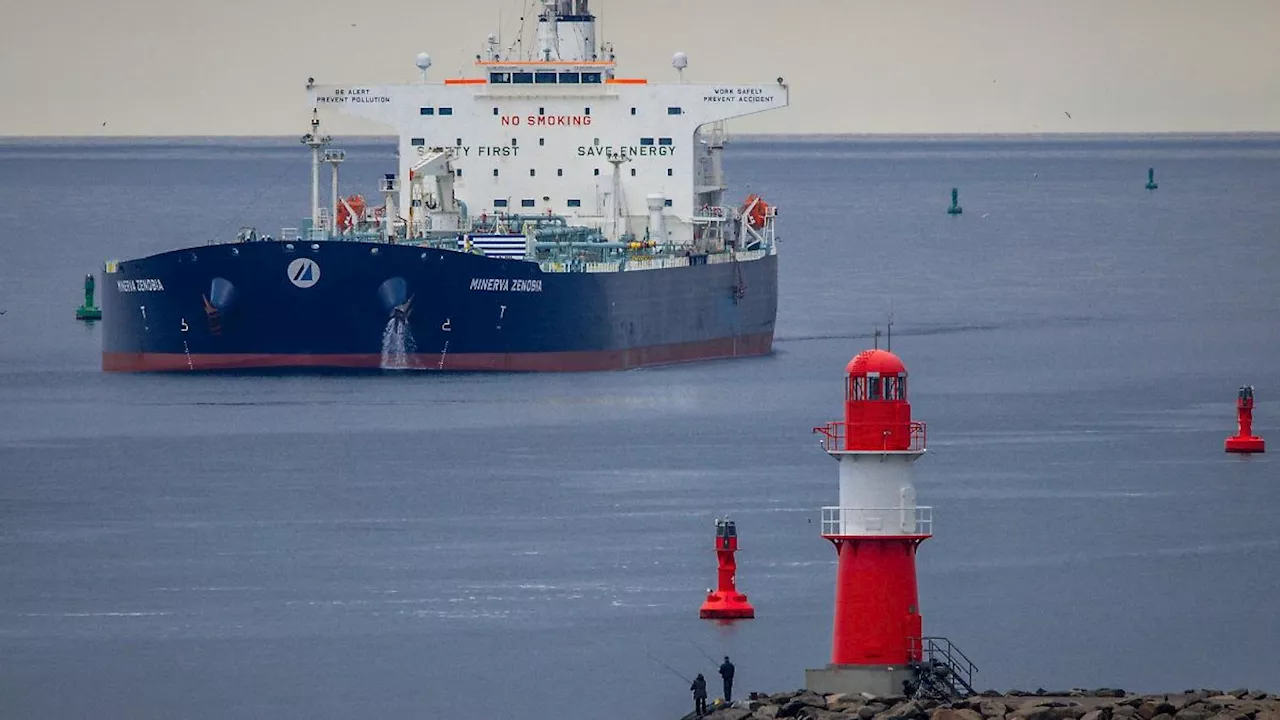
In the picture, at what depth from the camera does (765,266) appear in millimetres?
67938

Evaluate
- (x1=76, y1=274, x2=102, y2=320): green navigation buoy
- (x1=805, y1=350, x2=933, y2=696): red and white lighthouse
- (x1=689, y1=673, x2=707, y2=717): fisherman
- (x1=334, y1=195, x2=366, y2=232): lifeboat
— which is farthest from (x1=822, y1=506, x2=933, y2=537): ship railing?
(x1=76, y1=274, x2=102, y2=320): green navigation buoy

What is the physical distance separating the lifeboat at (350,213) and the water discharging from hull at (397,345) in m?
5.07

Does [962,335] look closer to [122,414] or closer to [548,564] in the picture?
[122,414]

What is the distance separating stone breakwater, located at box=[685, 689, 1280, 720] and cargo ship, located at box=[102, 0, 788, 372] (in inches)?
1310

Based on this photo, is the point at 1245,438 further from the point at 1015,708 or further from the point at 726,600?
the point at 1015,708

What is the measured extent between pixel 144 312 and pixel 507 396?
283 inches

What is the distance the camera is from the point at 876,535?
23828mm

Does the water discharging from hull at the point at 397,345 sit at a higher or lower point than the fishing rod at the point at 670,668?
higher

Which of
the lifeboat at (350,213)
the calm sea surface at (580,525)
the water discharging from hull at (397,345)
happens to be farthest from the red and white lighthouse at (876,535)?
the lifeboat at (350,213)

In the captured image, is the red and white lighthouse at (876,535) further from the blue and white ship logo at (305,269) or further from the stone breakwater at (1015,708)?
the blue and white ship logo at (305,269)

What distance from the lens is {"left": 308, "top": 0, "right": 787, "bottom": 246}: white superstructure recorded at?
2506 inches

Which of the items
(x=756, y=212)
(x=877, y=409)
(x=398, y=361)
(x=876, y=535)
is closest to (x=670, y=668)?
(x=876, y=535)

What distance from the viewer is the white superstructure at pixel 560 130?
63.7m

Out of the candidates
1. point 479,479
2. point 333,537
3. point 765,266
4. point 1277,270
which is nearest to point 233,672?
point 333,537
